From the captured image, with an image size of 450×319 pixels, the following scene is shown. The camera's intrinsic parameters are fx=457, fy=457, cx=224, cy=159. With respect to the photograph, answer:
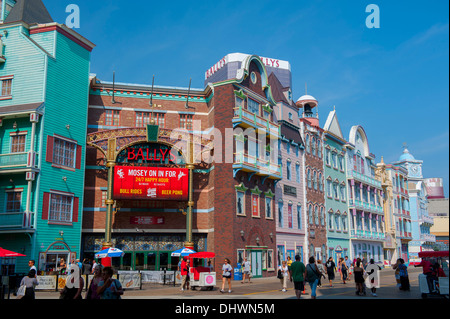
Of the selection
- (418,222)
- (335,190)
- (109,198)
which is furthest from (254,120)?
(418,222)

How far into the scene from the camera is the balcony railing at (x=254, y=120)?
37.7 metres

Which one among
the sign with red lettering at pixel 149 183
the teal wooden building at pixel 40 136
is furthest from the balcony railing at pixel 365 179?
the teal wooden building at pixel 40 136

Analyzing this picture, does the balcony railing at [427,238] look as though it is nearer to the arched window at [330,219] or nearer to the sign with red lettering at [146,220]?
the arched window at [330,219]

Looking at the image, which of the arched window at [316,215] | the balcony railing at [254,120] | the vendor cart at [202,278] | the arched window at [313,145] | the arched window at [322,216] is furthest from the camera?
the arched window at [313,145]

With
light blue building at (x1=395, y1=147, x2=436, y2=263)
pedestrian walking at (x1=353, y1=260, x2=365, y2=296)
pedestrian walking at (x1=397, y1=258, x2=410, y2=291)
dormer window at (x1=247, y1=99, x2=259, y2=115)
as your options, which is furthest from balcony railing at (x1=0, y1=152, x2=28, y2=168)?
light blue building at (x1=395, y1=147, x2=436, y2=263)

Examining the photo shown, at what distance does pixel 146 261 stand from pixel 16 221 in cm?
1105

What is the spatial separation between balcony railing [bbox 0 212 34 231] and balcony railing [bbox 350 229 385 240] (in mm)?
39310

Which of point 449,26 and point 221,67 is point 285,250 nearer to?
point 449,26

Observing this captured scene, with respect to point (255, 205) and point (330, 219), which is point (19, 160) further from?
point (330, 219)

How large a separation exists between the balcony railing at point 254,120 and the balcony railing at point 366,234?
68.9 ft

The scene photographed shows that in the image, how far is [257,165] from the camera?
3906 cm

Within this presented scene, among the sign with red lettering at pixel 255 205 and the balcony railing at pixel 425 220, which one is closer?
the sign with red lettering at pixel 255 205
